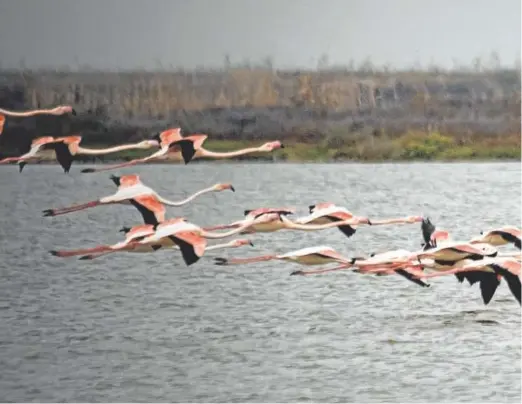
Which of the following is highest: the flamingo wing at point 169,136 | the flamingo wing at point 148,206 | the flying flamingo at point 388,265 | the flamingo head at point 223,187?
the flamingo wing at point 169,136

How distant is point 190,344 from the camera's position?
2506 millimetres

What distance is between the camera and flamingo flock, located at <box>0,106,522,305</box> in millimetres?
2510

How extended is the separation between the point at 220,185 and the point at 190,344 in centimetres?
47

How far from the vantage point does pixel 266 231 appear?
2.57 metres

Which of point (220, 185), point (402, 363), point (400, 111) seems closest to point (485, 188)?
point (400, 111)

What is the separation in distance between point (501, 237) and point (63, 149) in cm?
135

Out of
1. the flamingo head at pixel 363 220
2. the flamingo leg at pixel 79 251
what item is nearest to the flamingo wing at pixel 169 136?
the flamingo leg at pixel 79 251

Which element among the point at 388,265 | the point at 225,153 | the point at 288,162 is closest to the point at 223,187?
the point at 225,153

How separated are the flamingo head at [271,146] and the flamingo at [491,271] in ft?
1.93

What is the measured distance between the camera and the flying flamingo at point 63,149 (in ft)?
8.16

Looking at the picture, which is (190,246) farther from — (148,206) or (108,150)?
(108,150)

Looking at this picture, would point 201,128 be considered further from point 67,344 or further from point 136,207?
point 67,344

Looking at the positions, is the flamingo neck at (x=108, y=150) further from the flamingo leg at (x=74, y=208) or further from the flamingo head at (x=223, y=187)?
the flamingo head at (x=223, y=187)

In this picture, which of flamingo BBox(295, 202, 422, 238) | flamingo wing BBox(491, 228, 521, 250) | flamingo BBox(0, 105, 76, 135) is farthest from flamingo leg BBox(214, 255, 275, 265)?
flamingo wing BBox(491, 228, 521, 250)
